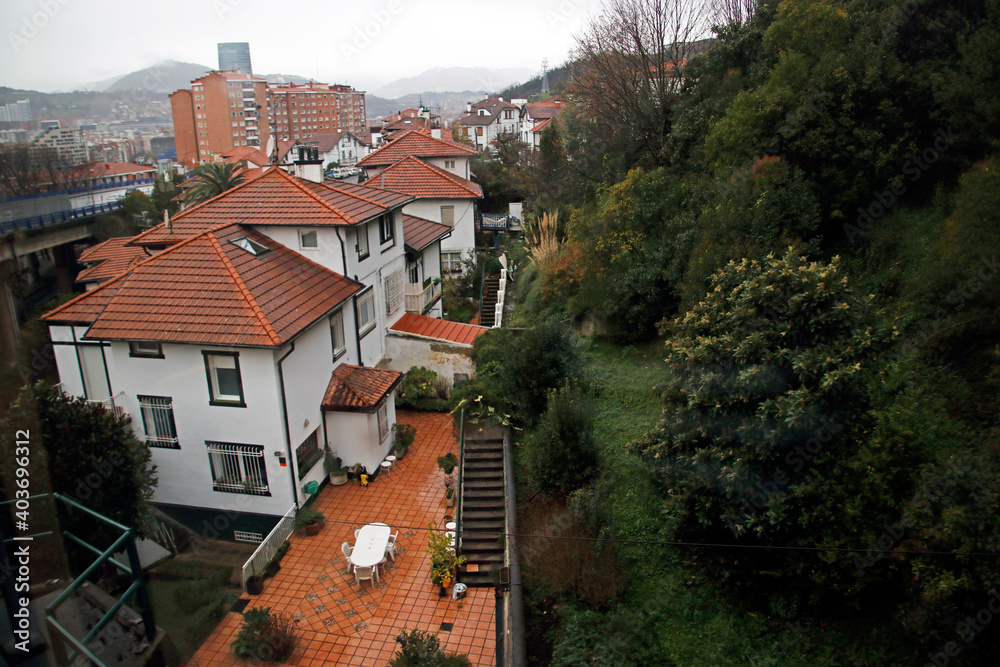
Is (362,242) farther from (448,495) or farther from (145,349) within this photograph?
(448,495)

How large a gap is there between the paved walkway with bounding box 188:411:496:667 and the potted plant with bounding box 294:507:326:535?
18 cm

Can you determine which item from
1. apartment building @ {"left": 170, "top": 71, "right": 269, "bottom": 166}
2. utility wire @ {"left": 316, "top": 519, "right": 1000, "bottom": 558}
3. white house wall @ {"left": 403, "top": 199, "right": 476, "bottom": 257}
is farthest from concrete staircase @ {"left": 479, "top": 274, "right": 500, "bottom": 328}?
apartment building @ {"left": 170, "top": 71, "right": 269, "bottom": 166}

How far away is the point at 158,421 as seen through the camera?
12688mm

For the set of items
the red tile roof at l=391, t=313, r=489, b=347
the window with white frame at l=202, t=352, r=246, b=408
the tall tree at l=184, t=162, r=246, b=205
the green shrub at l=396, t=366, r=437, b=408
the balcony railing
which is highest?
the tall tree at l=184, t=162, r=246, b=205

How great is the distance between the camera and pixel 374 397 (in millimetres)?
14273

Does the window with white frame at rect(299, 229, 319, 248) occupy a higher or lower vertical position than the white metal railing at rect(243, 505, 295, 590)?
higher

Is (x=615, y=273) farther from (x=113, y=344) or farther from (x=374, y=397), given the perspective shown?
(x=113, y=344)

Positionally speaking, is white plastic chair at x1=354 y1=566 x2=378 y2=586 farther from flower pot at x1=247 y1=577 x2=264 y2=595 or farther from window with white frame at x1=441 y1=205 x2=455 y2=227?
window with white frame at x1=441 y1=205 x2=455 y2=227

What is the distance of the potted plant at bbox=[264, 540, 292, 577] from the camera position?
11.4 m

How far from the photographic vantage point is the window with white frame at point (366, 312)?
1670 cm

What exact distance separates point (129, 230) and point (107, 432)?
3418 cm

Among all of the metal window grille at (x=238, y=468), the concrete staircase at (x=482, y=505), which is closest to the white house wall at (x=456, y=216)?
the concrete staircase at (x=482, y=505)

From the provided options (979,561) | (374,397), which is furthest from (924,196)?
(374,397)

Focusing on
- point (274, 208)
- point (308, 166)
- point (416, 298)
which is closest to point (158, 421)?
point (274, 208)
